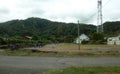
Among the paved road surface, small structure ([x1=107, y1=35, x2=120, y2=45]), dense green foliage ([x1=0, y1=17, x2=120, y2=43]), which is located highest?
dense green foliage ([x1=0, y1=17, x2=120, y2=43])

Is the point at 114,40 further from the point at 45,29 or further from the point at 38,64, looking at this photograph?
the point at 45,29

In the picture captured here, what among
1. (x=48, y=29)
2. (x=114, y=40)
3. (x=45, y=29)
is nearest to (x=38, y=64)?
(x=114, y=40)

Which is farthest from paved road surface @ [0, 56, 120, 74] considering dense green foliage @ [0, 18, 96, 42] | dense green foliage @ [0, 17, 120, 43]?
dense green foliage @ [0, 18, 96, 42]

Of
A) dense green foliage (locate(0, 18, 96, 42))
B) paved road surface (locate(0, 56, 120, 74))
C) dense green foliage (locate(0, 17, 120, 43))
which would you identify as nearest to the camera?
paved road surface (locate(0, 56, 120, 74))

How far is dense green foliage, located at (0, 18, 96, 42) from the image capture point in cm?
13188

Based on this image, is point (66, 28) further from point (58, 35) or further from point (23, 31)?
point (23, 31)

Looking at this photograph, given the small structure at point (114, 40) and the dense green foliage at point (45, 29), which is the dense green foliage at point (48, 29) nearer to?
the dense green foliage at point (45, 29)

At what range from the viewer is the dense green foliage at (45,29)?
131875 mm

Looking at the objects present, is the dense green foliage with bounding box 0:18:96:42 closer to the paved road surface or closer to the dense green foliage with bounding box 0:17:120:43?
the dense green foliage with bounding box 0:17:120:43

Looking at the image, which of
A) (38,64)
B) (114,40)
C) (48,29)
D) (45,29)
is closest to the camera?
(38,64)

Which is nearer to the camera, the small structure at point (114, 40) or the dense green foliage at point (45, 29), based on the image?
the small structure at point (114, 40)

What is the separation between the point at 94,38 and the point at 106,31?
42372mm

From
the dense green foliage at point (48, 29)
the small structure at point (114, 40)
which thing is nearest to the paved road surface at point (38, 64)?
the small structure at point (114, 40)

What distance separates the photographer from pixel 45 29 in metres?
164
